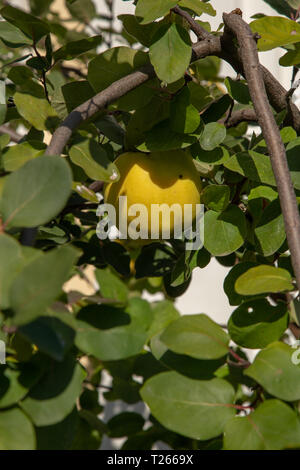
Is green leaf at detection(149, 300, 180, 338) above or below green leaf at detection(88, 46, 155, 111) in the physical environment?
below

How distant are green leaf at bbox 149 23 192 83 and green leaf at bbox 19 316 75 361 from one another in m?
0.25

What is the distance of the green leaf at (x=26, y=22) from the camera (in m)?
0.60

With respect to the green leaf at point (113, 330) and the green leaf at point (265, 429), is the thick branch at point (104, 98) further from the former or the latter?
the green leaf at point (265, 429)

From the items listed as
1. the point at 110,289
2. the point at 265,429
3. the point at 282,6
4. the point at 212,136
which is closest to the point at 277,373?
the point at 265,429

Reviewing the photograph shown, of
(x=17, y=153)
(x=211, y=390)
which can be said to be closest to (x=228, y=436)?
(x=211, y=390)

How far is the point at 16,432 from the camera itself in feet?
1.28

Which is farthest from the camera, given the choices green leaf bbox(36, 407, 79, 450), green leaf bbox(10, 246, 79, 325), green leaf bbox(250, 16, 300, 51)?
green leaf bbox(250, 16, 300, 51)

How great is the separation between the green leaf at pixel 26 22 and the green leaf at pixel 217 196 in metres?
0.26

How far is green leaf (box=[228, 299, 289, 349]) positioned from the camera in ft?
1.63

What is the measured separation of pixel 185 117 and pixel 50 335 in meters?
0.30

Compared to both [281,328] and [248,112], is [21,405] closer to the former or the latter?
[281,328]

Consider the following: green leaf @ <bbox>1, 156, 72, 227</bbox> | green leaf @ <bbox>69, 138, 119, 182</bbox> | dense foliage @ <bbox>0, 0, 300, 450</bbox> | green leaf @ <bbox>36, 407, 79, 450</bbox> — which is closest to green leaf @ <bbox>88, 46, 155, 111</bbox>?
dense foliage @ <bbox>0, 0, 300, 450</bbox>

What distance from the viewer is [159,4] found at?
0.53 m

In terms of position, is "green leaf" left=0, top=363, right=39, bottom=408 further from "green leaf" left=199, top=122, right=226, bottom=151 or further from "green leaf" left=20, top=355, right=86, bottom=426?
"green leaf" left=199, top=122, right=226, bottom=151
